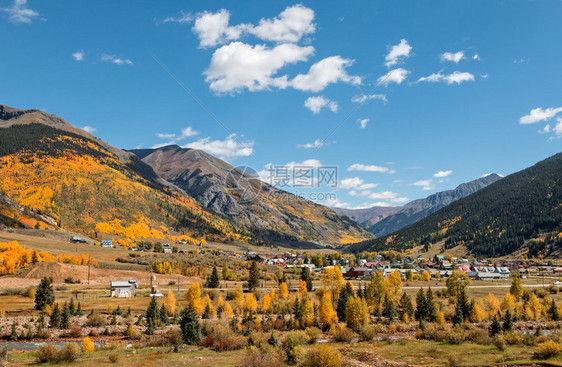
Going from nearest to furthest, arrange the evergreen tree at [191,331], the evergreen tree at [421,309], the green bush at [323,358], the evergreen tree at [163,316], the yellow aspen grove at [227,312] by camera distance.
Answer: the green bush at [323,358] → the evergreen tree at [191,331] → the evergreen tree at [163,316] → the yellow aspen grove at [227,312] → the evergreen tree at [421,309]

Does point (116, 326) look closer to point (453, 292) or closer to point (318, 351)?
point (318, 351)

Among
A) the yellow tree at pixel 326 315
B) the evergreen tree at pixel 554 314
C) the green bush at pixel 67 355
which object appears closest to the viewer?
the green bush at pixel 67 355

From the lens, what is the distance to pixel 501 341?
45625mm

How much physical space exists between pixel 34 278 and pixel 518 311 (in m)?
125

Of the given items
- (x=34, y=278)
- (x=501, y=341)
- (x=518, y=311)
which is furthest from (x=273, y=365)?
(x=34, y=278)

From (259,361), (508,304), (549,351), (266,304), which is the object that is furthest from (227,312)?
(508,304)

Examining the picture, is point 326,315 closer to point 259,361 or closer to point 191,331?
point 191,331

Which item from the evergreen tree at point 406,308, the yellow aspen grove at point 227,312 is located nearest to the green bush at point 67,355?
the yellow aspen grove at point 227,312

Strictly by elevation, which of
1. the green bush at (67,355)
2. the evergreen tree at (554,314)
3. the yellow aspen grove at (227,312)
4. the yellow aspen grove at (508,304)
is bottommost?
the evergreen tree at (554,314)

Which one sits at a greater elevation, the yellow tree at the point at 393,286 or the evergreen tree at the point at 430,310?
the yellow tree at the point at 393,286

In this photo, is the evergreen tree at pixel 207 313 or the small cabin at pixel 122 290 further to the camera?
the small cabin at pixel 122 290

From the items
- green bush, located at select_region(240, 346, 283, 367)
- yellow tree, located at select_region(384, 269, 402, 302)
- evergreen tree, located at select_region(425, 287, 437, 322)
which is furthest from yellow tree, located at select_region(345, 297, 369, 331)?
green bush, located at select_region(240, 346, 283, 367)

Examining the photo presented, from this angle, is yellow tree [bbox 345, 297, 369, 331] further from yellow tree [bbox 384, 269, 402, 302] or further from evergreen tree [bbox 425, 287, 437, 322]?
yellow tree [bbox 384, 269, 402, 302]

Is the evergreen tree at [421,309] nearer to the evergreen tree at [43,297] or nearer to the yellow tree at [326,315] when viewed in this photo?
the yellow tree at [326,315]
